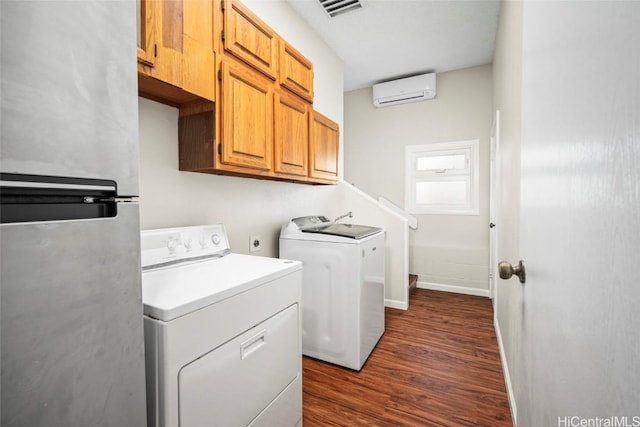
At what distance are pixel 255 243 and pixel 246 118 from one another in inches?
35.7

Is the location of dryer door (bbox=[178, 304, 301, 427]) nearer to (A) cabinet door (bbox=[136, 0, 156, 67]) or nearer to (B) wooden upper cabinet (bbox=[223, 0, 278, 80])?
(A) cabinet door (bbox=[136, 0, 156, 67])

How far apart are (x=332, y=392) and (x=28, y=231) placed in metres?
1.82

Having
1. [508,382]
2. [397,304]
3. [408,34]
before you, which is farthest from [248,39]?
[397,304]

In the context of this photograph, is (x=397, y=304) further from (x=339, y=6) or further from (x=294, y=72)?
(x=339, y=6)

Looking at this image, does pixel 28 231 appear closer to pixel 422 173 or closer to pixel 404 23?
pixel 404 23

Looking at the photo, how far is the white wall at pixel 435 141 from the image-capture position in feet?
11.9

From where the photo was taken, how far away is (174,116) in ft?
5.10

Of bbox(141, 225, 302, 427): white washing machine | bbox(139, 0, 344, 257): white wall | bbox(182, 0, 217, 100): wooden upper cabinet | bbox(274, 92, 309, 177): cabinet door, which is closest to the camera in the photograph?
bbox(141, 225, 302, 427): white washing machine

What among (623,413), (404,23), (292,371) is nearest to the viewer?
(623,413)

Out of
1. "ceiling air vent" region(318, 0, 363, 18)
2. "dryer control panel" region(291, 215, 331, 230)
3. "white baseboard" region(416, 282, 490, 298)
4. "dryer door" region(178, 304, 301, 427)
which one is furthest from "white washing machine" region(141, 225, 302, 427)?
"white baseboard" region(416, 282, 490, 298)

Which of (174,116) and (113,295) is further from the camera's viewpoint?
(174,116)

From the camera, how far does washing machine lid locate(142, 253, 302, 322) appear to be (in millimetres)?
878

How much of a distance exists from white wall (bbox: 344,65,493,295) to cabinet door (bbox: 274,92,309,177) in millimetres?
2194

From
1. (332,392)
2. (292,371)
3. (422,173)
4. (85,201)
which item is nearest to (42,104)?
(85,201)
